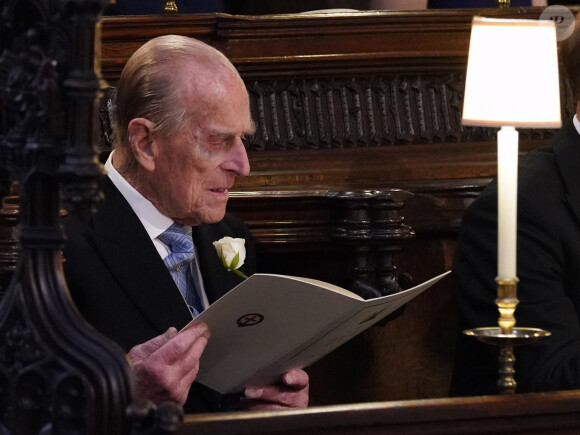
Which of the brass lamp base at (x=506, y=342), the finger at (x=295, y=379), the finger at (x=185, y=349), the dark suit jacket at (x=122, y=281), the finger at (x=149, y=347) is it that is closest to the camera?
the brass lamp base at (x=506, y=342)

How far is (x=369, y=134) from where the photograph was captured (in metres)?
3.36

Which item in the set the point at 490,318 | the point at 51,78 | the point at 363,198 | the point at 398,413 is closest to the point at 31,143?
the point at 51,78

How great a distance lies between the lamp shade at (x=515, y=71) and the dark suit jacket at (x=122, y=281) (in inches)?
29.4

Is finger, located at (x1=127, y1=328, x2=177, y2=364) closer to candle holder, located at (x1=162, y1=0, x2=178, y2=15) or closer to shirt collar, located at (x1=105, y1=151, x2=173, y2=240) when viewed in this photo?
shirt collar, located at (x1=105, y1=151, x2=173, y2=240)

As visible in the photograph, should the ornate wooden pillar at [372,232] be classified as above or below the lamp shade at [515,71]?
below

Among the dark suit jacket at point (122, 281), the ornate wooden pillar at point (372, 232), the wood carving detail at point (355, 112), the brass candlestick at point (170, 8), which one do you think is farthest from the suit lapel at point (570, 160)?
the brass candlestick at point (170, 8)

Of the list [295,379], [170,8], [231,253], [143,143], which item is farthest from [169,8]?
[295,379]

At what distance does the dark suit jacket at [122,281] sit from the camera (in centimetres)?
242

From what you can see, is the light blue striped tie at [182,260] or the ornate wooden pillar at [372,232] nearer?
the light blue striped tie at [182,260]

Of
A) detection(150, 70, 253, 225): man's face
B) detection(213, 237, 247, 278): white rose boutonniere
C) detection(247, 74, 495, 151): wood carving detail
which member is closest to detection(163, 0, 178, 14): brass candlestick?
detection(247, 74, 495, 151): wood carving detail

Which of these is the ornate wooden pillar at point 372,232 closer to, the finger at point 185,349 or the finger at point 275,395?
the finger at point 275,395

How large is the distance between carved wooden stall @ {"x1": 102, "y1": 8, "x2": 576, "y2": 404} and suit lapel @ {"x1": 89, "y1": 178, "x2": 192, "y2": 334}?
0.76 meters

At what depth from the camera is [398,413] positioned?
158cm

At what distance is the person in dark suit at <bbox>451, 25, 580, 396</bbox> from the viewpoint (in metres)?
2.52
